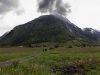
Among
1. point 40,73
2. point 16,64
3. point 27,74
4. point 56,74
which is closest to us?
point 27,74

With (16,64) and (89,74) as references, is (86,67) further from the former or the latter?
(16,64)

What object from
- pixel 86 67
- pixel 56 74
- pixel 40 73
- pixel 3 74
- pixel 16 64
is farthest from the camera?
pixel 86 67

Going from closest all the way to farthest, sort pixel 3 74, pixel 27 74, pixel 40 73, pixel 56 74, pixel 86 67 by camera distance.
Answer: pixel 3 74 < pixel 27 74 < pixel 40 73 < pixel 56 74 < pixel 86 67

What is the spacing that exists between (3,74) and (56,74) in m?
5.52

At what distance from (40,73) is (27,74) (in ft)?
4.93

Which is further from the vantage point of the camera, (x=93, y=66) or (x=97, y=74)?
(x=93, y=66)

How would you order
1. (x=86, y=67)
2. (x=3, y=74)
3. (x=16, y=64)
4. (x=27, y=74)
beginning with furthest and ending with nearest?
1. (x=86, y=67)
2. (x=16, y=64)
3. (x=27, y=74)
4. (x=3, y=74)

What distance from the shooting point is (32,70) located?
16656 mm

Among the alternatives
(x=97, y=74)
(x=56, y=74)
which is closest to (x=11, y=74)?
(x=56, y=74)

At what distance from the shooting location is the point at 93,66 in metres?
23.0

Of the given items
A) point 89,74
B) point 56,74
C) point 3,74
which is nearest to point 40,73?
point 56,74

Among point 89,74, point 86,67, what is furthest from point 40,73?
point 86,67

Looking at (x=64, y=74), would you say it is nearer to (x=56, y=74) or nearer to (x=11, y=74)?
(x=56, y=74)

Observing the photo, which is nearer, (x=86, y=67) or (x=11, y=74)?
(x=11, y=74)
